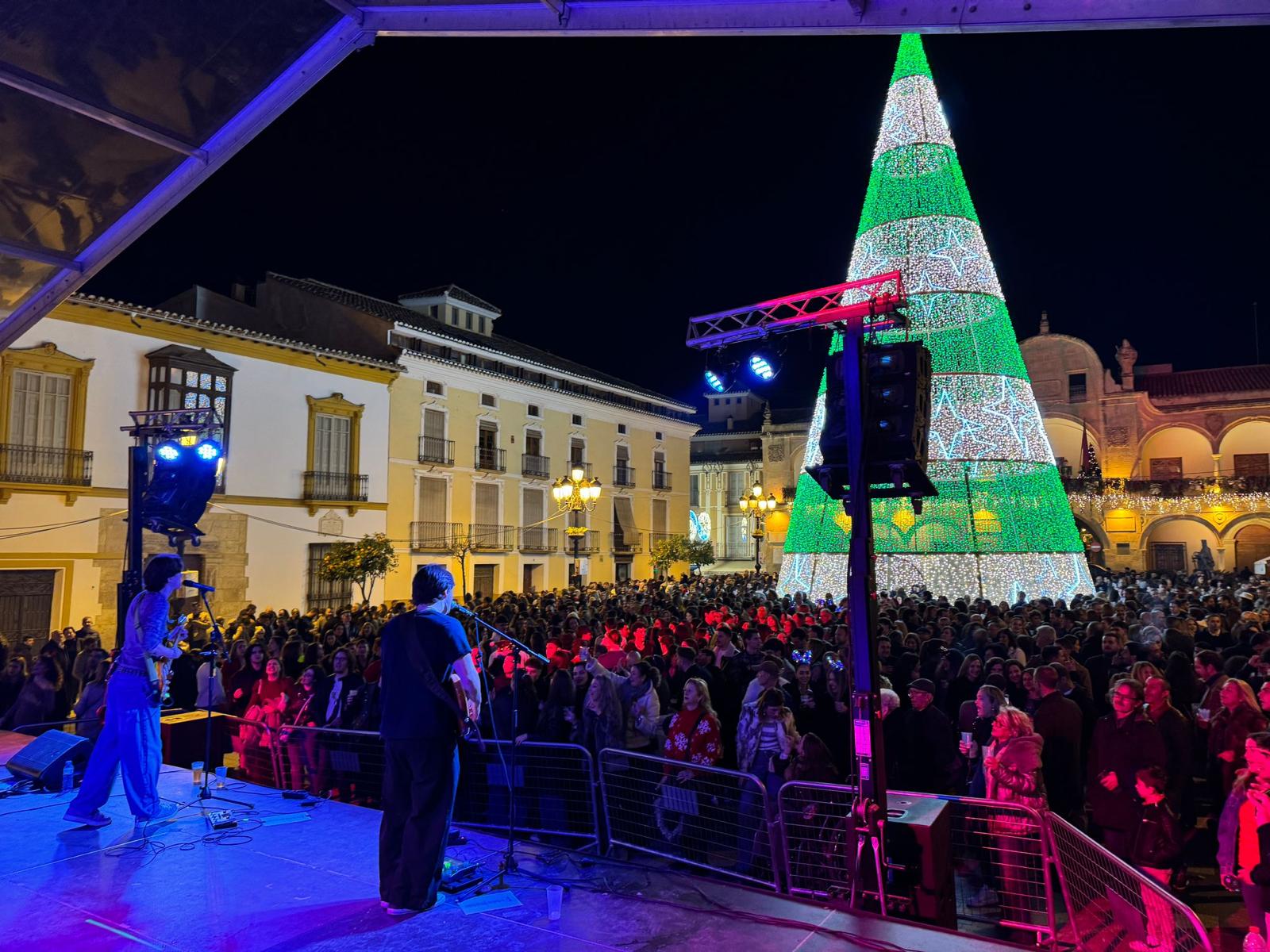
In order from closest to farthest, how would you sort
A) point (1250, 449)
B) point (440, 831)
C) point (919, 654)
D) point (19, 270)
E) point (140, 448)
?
point (440, 831) < point (19, 270) < point (140, 448) < point (919, 654) < point (1250, 449)

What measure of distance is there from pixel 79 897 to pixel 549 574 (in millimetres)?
27624

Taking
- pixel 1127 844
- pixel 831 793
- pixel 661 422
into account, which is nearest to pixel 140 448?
pixel 831 793

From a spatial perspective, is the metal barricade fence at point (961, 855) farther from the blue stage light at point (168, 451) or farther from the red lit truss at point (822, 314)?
the blue stage light at point (168, 451)

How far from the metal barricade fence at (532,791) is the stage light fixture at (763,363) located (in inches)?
145

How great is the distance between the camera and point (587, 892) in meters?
3.99

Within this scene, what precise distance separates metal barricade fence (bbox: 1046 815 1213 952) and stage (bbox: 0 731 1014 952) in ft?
2.31

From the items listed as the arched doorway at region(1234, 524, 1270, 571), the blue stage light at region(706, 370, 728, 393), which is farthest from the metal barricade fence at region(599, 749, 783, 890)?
the arched doorway at region(1234, 524, 1270, 571)

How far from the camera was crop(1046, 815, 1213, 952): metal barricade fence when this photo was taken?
11.1 ft

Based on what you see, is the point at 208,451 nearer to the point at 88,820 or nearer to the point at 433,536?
the point at 88,820

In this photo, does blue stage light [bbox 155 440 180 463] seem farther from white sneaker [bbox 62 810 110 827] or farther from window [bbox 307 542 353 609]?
window [bbox 307 542 353 609]

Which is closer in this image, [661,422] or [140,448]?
[140,448]

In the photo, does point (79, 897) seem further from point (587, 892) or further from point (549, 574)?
point (549, 574)

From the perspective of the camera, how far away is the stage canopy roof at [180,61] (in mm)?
3236

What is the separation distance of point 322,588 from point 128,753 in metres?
19.4
